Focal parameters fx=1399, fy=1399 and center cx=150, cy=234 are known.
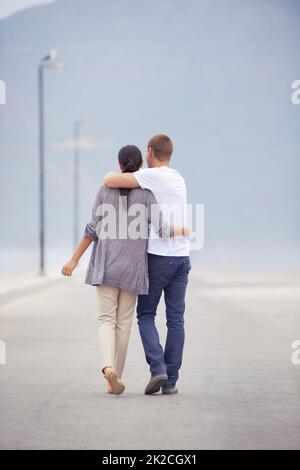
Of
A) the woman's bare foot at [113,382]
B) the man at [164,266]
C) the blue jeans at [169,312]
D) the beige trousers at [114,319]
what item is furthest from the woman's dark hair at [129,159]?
the woman's bare foot at [113,382]

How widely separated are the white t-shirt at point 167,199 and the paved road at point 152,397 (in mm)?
1129

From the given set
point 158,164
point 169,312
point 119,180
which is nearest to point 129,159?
point 158,164

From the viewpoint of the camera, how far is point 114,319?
10.8 meters

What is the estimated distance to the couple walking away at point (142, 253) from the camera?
1052 cm

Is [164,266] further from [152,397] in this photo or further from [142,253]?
[152,397]

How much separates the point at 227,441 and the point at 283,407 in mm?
1690

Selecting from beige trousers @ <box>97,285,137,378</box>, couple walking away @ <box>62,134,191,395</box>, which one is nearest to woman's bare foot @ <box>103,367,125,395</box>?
couple walking away @ <box>62,134,191,395</box>

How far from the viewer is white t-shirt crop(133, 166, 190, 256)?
34.5ft

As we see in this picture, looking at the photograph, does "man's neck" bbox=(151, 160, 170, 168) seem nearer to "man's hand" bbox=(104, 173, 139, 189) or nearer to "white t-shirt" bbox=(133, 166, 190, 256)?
"white t-shirt" bbox=(133, 166, 190, 256)

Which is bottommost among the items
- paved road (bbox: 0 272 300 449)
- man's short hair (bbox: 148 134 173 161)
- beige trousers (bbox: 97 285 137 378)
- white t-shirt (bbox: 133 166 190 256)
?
paved road (bbox: 0 272 300 449)

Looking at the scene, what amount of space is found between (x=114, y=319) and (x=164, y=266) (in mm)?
600
